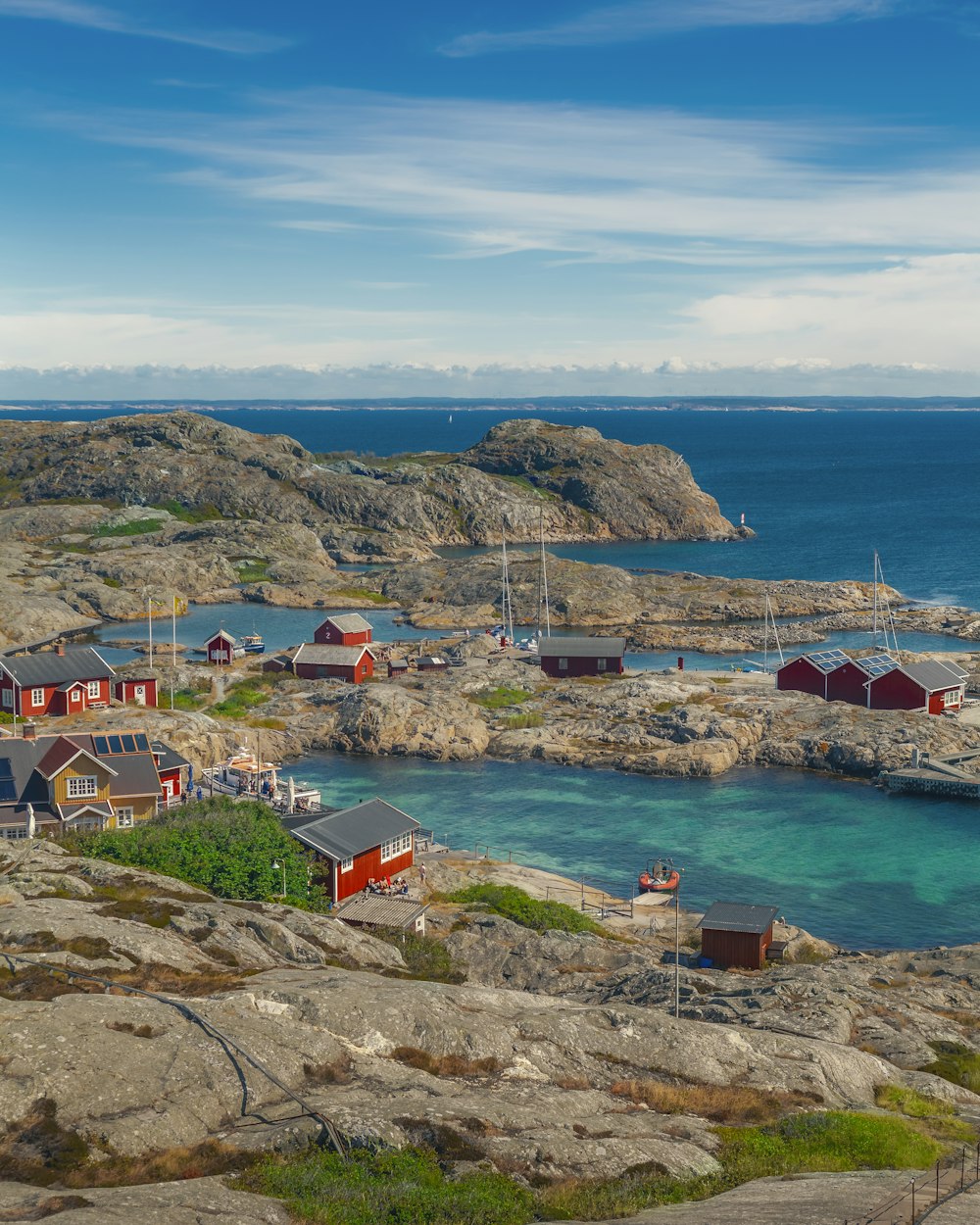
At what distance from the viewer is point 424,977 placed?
3078 centimetres

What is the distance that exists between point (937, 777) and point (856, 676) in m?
16.0

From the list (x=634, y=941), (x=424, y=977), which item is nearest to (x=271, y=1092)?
(x=424, y=977)

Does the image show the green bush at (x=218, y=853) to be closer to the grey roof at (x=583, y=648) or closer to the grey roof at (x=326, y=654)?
the grey roof at (x=326, y=654)

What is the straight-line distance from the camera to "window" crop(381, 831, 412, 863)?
1809 inches

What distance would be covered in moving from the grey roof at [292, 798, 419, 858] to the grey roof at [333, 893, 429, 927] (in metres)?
2.30

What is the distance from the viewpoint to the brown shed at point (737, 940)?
3947cm

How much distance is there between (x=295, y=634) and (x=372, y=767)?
4141 centimetres

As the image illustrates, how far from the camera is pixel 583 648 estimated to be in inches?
3516

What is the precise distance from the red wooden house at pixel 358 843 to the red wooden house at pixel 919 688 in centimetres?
4044

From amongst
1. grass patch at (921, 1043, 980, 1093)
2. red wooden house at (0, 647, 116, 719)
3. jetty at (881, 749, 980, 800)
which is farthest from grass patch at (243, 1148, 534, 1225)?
red wooden house at (0, 647, 116, 719)

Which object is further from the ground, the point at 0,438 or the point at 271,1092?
the point at 0,438

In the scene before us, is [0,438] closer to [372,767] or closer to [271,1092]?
[372,767]

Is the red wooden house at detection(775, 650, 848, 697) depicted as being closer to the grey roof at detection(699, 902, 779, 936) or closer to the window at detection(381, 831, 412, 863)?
the grey roof at detection(699, 902, 779, 936)

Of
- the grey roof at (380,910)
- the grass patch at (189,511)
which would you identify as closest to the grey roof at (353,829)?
the grey roof at (380,910)
